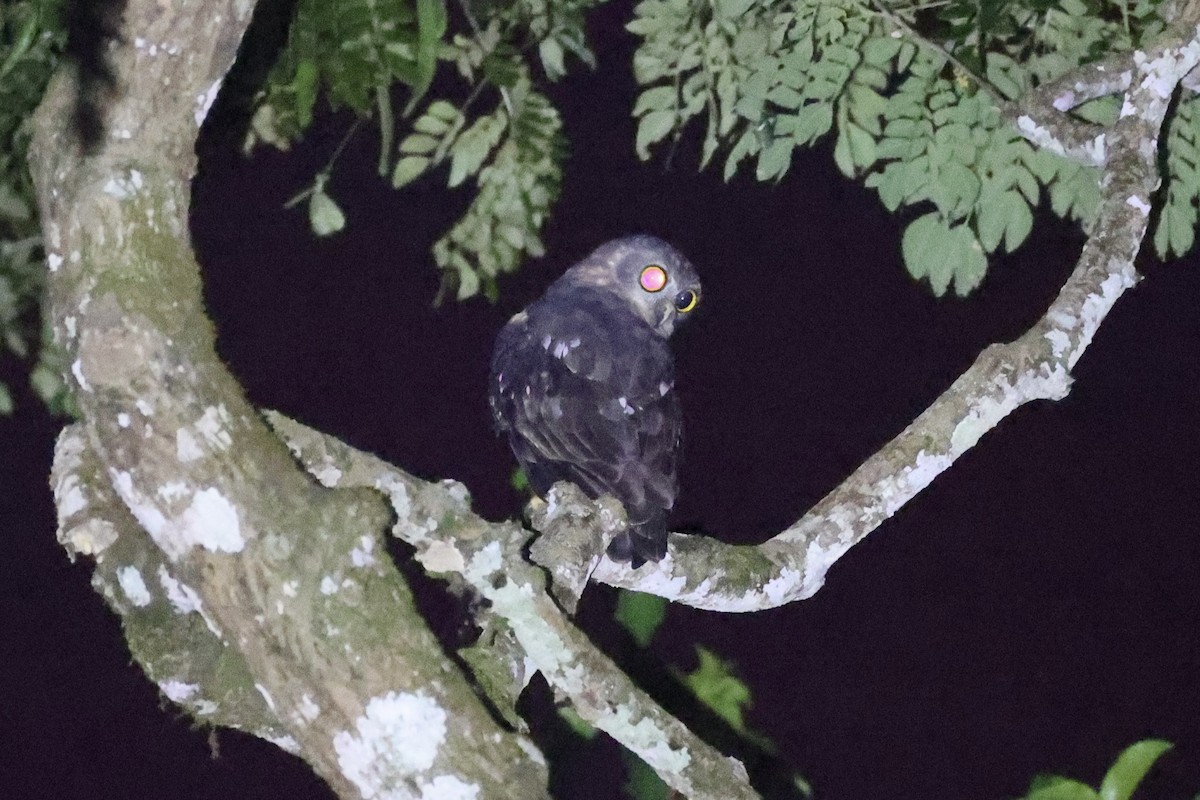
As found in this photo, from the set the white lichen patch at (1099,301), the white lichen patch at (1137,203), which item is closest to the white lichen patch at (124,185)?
the white lichen patch at (1099,301)

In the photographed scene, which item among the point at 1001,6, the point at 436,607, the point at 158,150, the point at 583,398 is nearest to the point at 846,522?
the point at 583,398

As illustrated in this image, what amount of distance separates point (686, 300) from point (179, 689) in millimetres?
1165

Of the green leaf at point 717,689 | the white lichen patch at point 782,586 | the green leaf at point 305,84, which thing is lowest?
the green leaf at point 717,689

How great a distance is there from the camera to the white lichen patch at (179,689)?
1.49 meters

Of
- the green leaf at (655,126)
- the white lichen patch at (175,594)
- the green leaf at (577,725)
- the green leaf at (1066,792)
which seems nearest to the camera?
the white lichen patch at (175,594)

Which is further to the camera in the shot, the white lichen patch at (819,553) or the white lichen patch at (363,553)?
the white lichen patch at (819,553)

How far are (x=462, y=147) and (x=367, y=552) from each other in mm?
Answer: 1181

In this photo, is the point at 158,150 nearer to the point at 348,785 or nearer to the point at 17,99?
the point at 17,99

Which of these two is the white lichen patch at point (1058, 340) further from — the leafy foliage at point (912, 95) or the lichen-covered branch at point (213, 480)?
the lichen-covered branch at point (213, 480)

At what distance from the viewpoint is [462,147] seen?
7.16 ft

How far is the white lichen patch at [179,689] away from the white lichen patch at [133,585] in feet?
0.36

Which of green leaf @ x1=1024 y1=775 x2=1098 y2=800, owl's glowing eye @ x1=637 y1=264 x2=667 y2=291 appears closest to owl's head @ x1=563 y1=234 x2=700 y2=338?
owl's glowing eye @ x1=637 y1=264 x2=667 y2=291

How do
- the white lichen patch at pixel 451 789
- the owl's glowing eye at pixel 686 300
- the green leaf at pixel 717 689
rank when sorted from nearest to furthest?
the white lichen patch at pixel 451 789 < the owl's glowing eye at pixel 686 300 < the green leaf at pixel 717 689

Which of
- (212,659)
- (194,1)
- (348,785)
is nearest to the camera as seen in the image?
(348,785)
